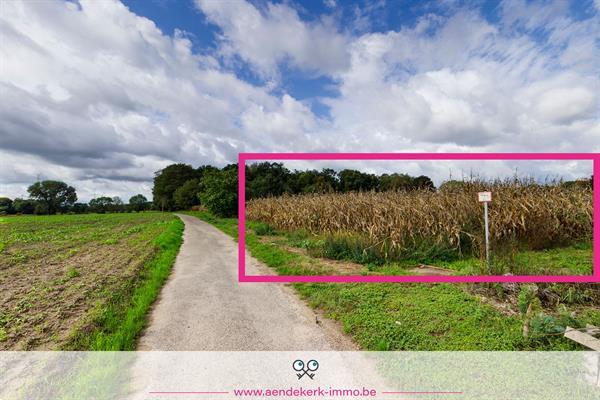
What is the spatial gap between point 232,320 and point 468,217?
7039mm

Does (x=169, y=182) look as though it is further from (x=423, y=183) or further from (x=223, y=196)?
(x=423, y=183)

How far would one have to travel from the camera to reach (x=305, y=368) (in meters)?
3.14

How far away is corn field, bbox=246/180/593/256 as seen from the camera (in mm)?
8391

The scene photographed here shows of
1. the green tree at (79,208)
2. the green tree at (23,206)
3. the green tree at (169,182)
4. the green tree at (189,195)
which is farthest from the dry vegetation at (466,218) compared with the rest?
the green tree at (169,182)

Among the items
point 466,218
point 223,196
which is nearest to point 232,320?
point 466,218

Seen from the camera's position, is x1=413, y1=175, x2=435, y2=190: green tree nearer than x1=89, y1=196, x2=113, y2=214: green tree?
Yes

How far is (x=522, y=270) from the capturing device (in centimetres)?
566

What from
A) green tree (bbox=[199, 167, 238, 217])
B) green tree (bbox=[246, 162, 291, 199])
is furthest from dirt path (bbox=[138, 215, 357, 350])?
green tree (bbox=[199, 167, 238, 217])

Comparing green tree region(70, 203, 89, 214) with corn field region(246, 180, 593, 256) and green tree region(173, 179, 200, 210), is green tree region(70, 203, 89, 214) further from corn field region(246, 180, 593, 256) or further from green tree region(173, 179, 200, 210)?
corn field region(246, 180, 593, 256)

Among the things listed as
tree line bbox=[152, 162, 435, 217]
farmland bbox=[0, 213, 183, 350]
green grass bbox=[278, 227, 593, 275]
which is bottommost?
farmland bbox=[0, 213, 183, 350]

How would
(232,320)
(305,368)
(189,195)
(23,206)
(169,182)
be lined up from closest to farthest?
1. (305,368)
2. (232,320)
3. (23,206)
4. (189,195)
5. (169,182)

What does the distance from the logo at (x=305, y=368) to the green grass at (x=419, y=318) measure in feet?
2.27

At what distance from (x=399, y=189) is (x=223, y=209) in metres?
24.7

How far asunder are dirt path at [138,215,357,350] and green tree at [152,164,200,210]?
77.9 meters
